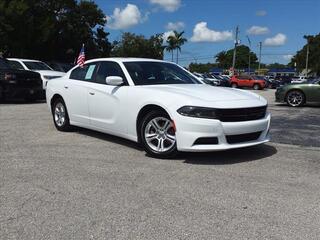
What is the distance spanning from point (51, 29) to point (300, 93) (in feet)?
70.8

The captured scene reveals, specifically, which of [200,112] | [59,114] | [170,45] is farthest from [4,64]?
[170,45]

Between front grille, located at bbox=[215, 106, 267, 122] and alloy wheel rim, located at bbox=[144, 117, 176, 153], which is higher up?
front grille, located at bbox=[215, 106, 267, 122]

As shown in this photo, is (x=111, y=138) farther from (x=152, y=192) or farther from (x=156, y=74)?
(x=152, y=192)

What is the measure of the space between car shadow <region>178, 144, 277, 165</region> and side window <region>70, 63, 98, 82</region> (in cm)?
246

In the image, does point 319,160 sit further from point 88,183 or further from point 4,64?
point 4,64

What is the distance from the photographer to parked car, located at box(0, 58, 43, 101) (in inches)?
619

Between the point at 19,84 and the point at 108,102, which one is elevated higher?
the point at 108,102

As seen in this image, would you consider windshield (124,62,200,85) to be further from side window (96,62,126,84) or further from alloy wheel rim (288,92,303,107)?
alloy wheel rim (288,92,303,107)

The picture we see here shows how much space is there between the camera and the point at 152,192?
16.8ft

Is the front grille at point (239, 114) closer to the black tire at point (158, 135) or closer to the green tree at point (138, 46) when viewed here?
the black tire at point (158, 135)

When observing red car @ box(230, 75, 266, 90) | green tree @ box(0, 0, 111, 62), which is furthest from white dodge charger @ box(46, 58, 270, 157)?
red car @ box(230, 75, 266, 90)

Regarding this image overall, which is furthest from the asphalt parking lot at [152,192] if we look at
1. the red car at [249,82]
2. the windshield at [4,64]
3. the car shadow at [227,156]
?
the red car at [249,82]

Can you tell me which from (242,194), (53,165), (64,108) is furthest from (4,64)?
(242,194)

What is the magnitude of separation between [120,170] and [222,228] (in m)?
2.28
